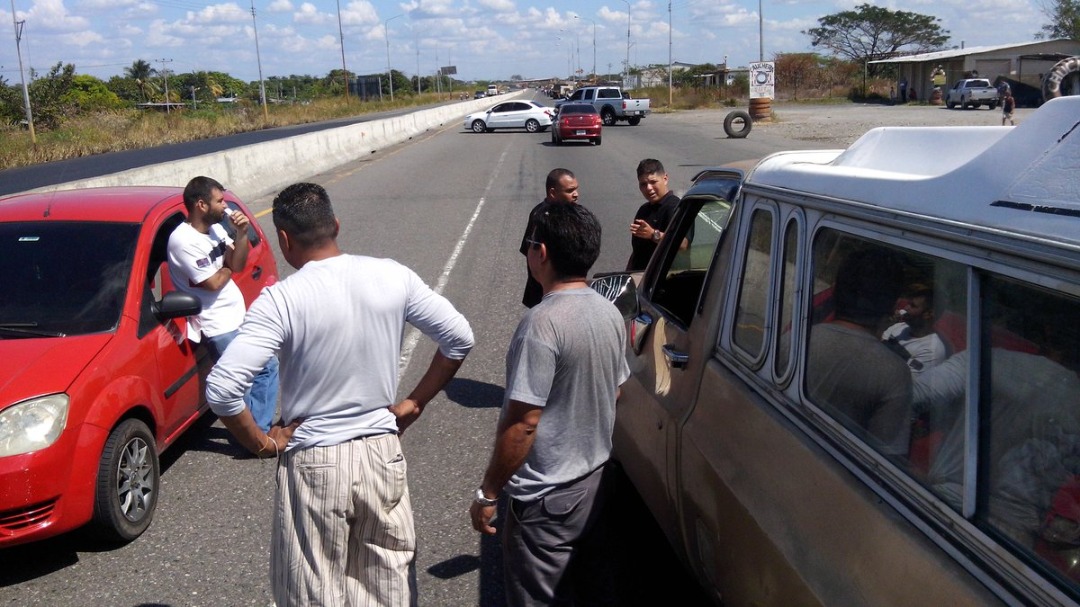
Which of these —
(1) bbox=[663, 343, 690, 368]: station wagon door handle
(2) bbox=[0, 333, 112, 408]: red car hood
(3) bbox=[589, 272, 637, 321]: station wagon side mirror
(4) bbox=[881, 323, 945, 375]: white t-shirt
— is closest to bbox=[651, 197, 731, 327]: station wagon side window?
(3) bbox=[589, 272, 637, 321]: station wagon side mirror

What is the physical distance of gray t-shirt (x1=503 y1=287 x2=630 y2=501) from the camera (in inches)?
112

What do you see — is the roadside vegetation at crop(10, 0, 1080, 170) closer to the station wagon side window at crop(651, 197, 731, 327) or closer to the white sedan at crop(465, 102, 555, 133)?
the white sedan at crop(465, 102, 555, 133)

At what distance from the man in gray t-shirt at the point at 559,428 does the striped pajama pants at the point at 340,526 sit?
309mm

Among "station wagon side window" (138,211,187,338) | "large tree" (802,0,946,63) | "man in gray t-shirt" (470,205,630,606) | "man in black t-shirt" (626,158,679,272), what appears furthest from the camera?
"large tree" (802,0,946,63)

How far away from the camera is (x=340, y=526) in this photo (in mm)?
2973

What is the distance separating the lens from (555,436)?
A: 3021mm

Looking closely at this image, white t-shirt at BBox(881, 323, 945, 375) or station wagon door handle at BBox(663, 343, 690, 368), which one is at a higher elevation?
white t-shirt at BBox(881, 323, 945, 375)

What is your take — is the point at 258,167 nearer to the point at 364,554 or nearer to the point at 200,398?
the point at 200,398

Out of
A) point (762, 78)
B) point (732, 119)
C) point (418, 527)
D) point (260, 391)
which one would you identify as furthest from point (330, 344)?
point (762, 78)

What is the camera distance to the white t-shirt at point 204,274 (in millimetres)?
5348

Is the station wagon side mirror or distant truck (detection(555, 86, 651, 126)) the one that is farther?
distant truck (detection(555, 86, 651, 126))

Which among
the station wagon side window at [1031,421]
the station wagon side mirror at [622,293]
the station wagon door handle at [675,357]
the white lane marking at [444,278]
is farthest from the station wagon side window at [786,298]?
the station wagon side mirror at [622,293]

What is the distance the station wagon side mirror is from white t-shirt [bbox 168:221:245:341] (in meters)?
2.32

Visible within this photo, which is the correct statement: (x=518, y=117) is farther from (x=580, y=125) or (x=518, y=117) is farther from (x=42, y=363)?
(x=42, y=363)
